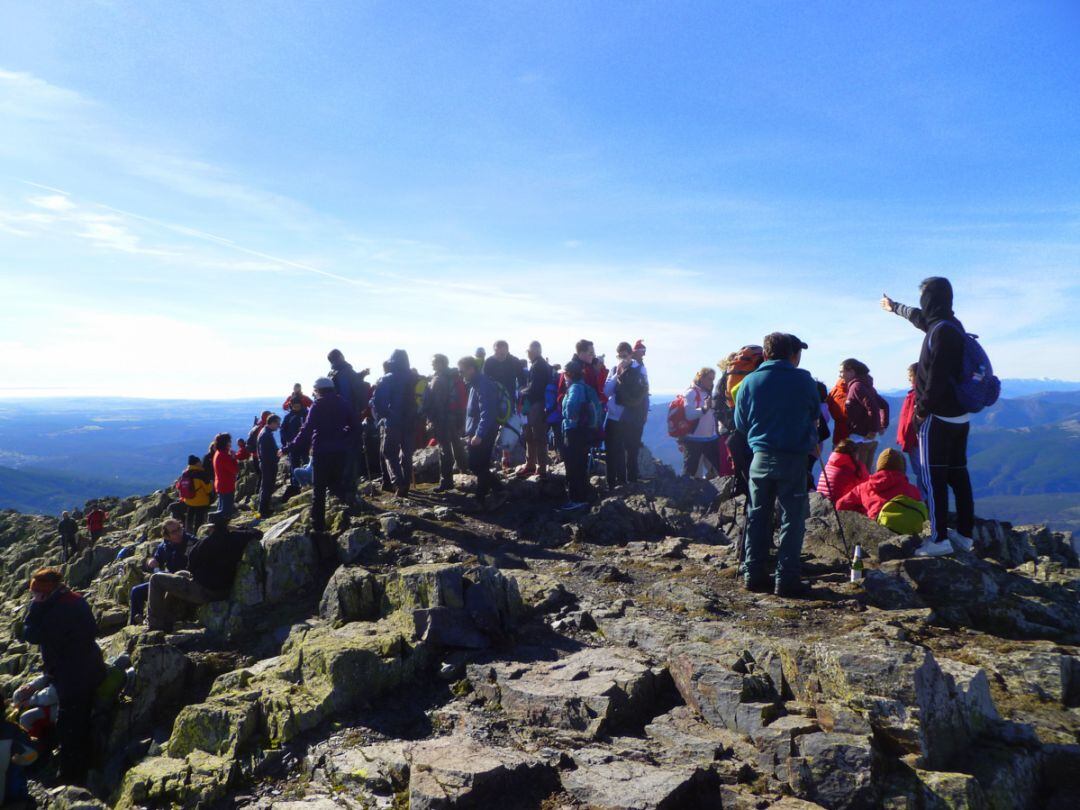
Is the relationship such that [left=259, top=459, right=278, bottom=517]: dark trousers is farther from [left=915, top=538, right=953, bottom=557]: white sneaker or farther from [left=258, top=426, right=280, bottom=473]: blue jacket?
[left=915, top=538, right=953, bottom=557]: white sneaker

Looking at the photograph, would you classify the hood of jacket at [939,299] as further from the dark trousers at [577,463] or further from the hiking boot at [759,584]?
the dark trousers at [577,463]

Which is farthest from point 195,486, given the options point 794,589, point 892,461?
point 892,461

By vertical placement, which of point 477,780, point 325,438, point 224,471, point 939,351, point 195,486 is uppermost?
point 939,351

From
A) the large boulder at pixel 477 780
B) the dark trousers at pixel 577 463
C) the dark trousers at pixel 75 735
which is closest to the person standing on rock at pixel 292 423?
the dark trousers at pixel 577 463

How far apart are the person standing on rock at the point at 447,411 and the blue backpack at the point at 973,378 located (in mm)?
11474

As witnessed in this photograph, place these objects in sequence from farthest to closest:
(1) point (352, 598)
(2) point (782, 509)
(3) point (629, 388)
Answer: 1. (3) point (629, 388)
2. (1) point (352, 598)
3. (2) point (782, 509)

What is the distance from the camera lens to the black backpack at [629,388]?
16.1 meters

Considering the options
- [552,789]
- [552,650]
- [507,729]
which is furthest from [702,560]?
[552,789]

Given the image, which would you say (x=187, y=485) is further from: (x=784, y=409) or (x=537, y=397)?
(x=784, y=409)

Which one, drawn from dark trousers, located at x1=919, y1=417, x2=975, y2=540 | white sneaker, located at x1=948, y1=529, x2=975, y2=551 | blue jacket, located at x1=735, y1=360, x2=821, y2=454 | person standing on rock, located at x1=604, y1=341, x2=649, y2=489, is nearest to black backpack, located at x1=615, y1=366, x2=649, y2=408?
person standing on rock, located at x1=604, y1=341, x2=649, y2=489

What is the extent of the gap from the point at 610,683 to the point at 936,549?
5.40 m

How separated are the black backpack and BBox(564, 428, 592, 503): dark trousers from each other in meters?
1.67

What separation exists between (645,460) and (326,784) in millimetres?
16938

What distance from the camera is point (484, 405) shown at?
1542 centimetres
